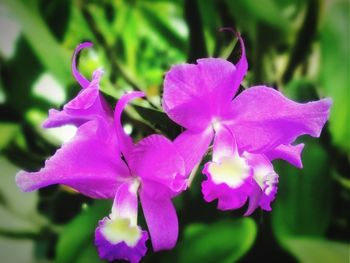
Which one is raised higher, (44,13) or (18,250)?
(44,13)

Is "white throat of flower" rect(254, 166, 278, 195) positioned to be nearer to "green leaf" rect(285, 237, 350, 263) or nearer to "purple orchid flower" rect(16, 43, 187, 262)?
"purple orchid flower" rect(16, 43, 187, 262)

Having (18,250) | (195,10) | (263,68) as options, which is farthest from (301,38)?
(18,250)

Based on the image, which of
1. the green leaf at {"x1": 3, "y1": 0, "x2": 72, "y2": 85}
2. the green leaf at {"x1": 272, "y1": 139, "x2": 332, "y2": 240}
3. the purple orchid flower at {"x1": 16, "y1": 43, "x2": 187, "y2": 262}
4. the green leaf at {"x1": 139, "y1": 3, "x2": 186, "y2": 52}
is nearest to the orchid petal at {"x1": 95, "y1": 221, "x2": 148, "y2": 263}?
the purple orchid flower at {"x1": 16, "y1": 43, "x2": 187, "y2": 262}

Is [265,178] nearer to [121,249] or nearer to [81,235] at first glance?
[121,249]

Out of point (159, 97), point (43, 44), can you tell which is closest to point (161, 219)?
point (159, 97)

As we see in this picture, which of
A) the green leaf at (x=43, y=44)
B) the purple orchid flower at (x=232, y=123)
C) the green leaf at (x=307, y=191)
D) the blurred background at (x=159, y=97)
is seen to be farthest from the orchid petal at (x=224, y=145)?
the green leaf at (x=43, y=44)

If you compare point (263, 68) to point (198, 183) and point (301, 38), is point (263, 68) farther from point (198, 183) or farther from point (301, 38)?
point (198, 183)

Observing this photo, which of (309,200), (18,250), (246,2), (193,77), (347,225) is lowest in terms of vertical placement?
(18,250)
